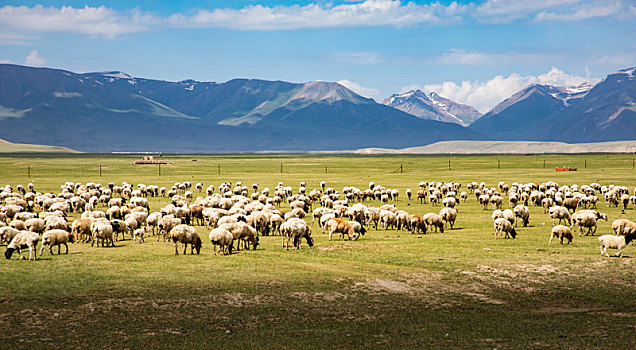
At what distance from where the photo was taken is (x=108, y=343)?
1378 centimetres

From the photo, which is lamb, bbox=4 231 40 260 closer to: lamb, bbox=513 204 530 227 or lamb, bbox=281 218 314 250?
lamb, bbox=281 218 314 250

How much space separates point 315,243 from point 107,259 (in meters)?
8.87

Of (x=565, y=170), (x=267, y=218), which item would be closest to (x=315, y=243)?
(x=267, y=218)

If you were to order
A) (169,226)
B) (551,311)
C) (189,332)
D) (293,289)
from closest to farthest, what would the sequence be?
1. (189,332)
2. (551,311)
3. (293,289)
4. (169,226)

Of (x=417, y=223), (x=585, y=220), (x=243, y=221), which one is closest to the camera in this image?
(x=243, y=221)

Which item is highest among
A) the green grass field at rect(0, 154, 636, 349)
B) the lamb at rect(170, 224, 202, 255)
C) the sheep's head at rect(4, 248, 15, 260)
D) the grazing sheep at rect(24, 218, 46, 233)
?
the grazing sheep at rect(24, 218, 46, 233)

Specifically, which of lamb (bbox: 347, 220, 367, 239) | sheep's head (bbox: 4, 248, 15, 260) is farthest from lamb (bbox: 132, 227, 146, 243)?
lamb (bbox: 347, 220, 367, 239)

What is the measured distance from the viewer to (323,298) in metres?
17.7

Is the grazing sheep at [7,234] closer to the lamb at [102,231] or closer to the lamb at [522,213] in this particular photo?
the lamb at [102,231]

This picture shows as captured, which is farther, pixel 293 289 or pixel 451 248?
pixel 451 248

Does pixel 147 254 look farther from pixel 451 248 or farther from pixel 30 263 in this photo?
pixel 451 248

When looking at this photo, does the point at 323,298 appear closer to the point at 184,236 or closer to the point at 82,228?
the point at 184,236

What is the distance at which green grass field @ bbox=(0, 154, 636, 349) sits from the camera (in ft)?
47.1

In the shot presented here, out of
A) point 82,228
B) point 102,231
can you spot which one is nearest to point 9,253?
point 102,231
